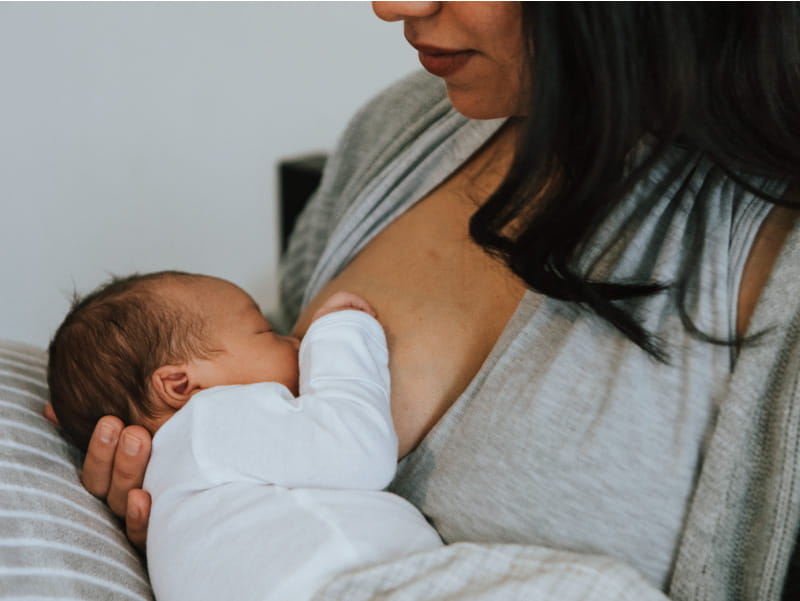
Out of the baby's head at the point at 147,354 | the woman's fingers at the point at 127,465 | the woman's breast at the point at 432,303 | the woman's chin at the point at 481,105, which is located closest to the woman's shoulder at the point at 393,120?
the woman's breast at the point at 432,303

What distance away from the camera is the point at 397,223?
1.11 metres

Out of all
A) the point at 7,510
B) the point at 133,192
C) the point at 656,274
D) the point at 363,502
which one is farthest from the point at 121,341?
the point at 133,192

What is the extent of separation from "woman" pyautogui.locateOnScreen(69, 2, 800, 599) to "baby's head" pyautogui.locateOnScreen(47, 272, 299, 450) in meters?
0.05

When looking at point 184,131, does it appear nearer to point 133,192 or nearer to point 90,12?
point 133,192

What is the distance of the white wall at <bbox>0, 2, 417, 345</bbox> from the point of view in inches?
59.7

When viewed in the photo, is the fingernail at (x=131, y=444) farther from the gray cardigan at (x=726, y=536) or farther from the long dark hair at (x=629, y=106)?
the long dark hair at (x=629, y=106)

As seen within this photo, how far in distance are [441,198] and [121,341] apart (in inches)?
17.3

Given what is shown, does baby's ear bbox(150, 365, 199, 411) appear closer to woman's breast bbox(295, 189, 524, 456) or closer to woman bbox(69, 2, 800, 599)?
woman bbox(69, 2, 800, 599)

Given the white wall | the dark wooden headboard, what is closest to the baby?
the white wall

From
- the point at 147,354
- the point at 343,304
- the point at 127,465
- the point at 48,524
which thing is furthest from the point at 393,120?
the point at 48,524

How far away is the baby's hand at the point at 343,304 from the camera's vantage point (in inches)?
38.3

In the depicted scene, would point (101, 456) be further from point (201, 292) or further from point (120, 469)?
point (201, 292)

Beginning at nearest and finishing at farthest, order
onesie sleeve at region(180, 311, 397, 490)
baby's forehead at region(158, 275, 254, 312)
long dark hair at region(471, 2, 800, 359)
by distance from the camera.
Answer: long dark hair at region(471, 2, 800, 359) → onesie sleeve at region(180, 311, 397, 490) → baby's forehead at region(158, 275, 254, 312)

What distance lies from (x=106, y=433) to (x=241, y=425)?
15 centimetres
